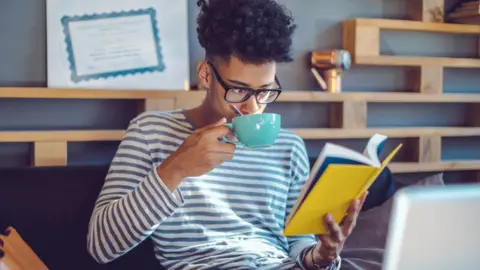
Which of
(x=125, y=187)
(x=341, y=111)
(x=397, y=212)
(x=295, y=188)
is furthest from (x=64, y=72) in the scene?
(x=397, y=212)

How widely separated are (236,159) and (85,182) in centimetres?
45

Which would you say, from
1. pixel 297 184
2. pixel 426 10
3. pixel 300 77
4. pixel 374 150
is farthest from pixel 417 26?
pixel 374 150

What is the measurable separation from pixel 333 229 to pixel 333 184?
0.51ft

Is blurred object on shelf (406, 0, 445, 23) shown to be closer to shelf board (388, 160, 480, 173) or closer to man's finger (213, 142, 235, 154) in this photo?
shelf board (388, 160, 480, 173)

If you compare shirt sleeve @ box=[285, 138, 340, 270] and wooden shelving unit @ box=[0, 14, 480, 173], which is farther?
wooden shelving unit @ box=[0, 14, 480, 173]

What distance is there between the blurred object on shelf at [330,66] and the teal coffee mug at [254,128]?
972 mm

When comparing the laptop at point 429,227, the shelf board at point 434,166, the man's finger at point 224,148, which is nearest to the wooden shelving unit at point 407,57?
the shelf board at point 434,166

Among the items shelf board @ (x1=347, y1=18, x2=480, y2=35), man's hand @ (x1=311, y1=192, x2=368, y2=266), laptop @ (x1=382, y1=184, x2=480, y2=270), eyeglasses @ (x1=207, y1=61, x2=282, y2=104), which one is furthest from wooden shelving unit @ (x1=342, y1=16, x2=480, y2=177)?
laptop @ (x1=382, y1=184, x2=480, y2=270)

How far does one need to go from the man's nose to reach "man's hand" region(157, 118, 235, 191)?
0.58 feet

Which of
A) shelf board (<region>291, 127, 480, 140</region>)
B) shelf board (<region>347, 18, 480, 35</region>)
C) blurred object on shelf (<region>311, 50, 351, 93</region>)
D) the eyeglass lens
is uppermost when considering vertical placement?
shelf board (<region>347, 18, 480, 35</region>)

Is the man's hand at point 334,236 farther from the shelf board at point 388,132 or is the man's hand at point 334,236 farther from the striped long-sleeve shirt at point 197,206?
the shelf board at point 388,132

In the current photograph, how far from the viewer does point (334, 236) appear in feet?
4.51

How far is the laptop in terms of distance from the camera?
0.63 meters

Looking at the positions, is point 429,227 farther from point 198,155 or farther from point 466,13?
point 466,13
